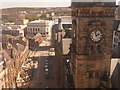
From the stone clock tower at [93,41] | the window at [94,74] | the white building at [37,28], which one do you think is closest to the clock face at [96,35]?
the stone clock tower at [93,41]

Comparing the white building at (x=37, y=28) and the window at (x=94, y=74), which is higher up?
the white building at (x=37, y=28)

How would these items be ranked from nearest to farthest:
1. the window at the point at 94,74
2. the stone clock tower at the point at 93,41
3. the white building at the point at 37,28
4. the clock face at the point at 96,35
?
the stone clock tower at the point at 93,41, the clock face at the point at 96,35, the window at the point at 94,74, the white building at the point at 37,28

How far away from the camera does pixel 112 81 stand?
1694 centimetres

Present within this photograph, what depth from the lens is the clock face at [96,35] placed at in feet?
49.9

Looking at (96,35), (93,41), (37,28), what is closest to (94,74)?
(93,41)

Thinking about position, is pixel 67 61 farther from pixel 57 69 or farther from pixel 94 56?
pixel 94 56

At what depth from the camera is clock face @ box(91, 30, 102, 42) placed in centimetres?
1521

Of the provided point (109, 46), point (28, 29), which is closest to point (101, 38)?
point (109, 46)

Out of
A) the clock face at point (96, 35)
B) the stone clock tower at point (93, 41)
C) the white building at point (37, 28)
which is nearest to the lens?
the stone clock tower at point (93, 41)

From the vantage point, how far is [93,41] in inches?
610

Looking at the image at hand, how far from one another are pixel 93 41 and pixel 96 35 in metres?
0.60

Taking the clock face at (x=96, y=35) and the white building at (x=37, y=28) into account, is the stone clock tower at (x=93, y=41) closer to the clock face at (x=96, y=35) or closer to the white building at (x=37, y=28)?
the clock face at (x=96, y=35)

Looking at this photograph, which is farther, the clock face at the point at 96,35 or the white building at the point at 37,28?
the white building at the point at 37,28

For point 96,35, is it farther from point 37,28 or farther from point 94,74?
point 37,28
